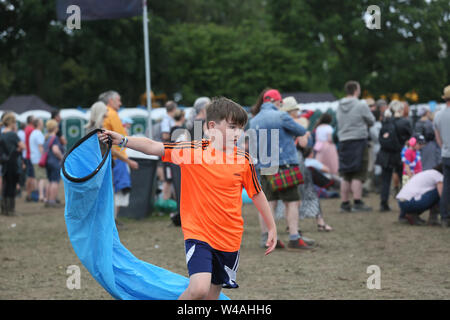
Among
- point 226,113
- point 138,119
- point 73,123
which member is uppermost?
point 138,119

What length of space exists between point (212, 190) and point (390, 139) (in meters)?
8.49

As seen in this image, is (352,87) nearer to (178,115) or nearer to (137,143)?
(178,115)

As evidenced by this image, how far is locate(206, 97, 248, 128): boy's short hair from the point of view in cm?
419

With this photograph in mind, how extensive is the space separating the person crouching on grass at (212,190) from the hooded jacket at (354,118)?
7.76 metres

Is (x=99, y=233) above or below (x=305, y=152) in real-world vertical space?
below

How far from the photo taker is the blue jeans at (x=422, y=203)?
1017cm

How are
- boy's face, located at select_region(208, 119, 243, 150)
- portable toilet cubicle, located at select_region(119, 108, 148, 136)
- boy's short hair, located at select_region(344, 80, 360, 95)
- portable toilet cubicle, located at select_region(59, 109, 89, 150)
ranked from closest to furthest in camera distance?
boy's face, located at select_region(208, 119, 243, 150)
boy's short hair, located at select_region(344, 80, 360, 95)
portable toilet cubicle, located at select_region(119, 108, 148, 136)
portable toilet cubicle, located at select_region(59, 109, 89, 150)

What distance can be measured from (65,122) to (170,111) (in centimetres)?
1633

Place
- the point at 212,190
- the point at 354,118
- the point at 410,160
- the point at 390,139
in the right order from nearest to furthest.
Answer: the point at 212,190, the point at 410,160, the point at 354,118, the point at 390,139

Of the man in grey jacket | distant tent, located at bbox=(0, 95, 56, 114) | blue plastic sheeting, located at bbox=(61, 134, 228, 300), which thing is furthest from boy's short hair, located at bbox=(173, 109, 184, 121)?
distant tent, located at bbox=(0, 95, 56, 114)

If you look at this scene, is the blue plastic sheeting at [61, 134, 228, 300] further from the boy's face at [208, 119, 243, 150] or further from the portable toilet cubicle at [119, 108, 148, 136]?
the portable toilet cubicle at [119, 108, 148, 136]

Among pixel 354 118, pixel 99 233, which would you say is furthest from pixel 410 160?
pixel 99 233

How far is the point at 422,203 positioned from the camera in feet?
33.6

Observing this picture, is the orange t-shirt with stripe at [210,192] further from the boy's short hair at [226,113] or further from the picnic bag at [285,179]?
the picnic bag at [285,179]
